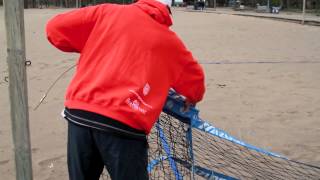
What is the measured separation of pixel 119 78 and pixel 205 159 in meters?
1.78

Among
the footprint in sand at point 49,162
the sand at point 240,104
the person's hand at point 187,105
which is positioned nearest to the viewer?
the person's hand at point 187,105

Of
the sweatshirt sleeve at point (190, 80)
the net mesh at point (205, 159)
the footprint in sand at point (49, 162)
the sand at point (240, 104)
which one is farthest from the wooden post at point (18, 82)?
the footprint in sand at point (49, 162)

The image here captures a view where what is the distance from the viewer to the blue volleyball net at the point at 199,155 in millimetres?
3221

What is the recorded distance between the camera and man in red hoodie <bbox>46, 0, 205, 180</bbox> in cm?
262

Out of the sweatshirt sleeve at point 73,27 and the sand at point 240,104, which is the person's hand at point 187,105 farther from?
the sand at point 240,104

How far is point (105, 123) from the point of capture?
2.64m

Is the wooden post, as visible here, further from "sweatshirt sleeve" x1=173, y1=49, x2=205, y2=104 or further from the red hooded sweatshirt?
"sweatshirt sleeve" x1=173, y1=49, x2=205, y2=104

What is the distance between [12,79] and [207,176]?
62.8 inches

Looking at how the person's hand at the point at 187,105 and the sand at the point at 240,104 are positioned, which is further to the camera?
the sand at the point at 240,104

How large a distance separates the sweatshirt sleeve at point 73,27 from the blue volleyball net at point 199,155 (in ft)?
2.00

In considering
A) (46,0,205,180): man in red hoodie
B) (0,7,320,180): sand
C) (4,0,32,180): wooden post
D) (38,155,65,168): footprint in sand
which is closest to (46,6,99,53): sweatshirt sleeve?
(46,0,205,180): man in red hoodie

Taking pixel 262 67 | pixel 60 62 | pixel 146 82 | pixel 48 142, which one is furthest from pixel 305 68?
pixel 146 82

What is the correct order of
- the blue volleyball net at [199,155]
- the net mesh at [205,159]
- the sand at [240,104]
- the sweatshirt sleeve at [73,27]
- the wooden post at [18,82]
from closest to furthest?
the wooden post at [18,82] < the sweatshirt sleeve at [73,27] < the blue volleyball net at [199,155] < the net mesh at [205,159] < the sand at [240,104]

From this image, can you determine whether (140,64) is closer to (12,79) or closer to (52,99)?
(12,79)
